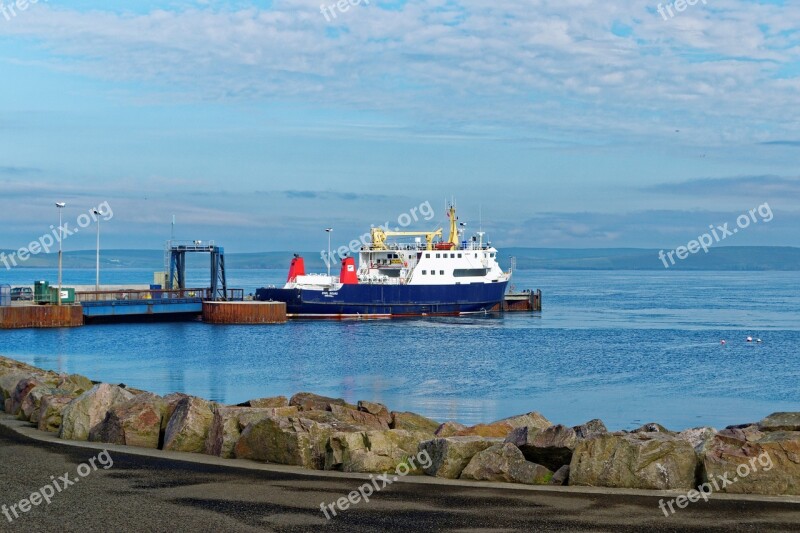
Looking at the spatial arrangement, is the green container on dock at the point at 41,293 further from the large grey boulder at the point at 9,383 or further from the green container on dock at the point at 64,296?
the large grey boulder at the point at 9,383

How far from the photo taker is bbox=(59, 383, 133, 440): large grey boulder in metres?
11.7

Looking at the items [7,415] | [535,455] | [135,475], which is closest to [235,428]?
[135,475]

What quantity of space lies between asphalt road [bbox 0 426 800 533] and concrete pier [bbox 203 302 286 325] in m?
46.7

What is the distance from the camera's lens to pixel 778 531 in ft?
23.5

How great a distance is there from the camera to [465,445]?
9539 millimetres

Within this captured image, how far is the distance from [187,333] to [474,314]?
22012mm

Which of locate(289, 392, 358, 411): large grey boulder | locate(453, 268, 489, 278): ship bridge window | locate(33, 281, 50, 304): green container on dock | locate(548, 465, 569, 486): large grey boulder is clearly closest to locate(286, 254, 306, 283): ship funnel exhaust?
locate(453, 268, 489, 278): ship bridge window

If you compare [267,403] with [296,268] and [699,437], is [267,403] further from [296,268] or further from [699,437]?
[296,268]

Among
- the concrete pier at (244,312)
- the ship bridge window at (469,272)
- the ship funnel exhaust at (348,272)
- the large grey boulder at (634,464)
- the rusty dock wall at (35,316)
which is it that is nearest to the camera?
the large grey boulder at (634,464)

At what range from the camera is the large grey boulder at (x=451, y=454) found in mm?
9430

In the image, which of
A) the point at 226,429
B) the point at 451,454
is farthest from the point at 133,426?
the point at 451,454

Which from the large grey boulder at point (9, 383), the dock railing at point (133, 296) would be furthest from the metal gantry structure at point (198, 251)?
the large grey boulder at point (9, 383)

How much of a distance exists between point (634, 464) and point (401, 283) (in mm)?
53340

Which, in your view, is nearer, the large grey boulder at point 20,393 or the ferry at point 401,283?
the large grey boulder at point 20,393
